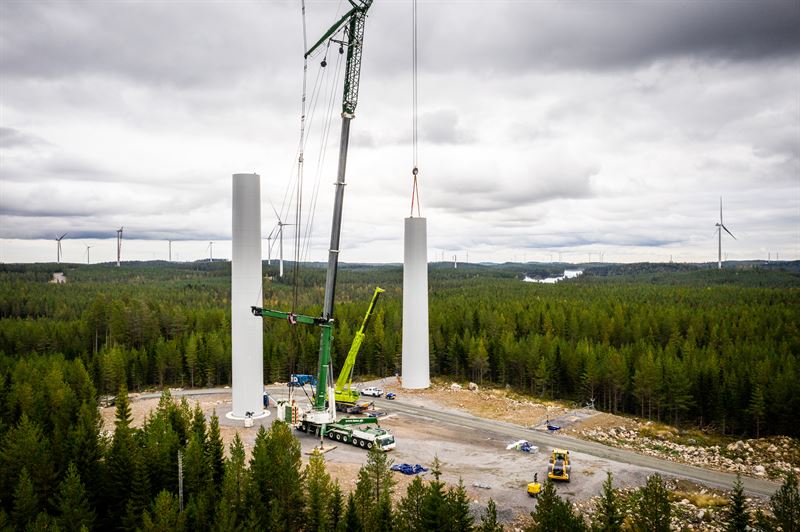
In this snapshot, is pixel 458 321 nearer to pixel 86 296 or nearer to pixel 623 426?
pixel 623 426

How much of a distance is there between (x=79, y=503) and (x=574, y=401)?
60067 mm

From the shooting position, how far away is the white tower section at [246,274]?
181 feet

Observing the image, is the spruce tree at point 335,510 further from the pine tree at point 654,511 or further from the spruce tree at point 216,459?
the pine tree at point 654,511

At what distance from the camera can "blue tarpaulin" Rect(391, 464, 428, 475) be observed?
139ft

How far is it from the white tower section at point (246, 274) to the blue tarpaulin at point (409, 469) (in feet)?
67.6

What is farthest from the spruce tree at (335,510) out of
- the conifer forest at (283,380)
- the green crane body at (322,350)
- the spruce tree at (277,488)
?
the green crane body at (322,350)

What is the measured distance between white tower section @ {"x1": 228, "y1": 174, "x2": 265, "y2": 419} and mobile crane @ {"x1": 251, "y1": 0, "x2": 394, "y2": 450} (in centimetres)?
267

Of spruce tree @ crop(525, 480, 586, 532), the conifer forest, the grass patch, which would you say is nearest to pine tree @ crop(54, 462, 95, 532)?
the conifer forest

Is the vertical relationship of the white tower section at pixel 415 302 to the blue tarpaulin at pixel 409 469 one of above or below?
above

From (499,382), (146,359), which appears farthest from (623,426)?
(146,359)

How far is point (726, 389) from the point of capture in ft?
201

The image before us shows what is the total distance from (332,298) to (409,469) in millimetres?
17529

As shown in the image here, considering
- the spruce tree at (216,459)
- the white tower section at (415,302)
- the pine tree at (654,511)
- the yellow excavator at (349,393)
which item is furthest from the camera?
the white tower section at (415,302)

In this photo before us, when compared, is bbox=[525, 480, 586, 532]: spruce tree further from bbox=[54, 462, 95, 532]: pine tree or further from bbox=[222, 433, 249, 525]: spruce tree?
bbox=[54, 462, 95, 532]: pine tree
